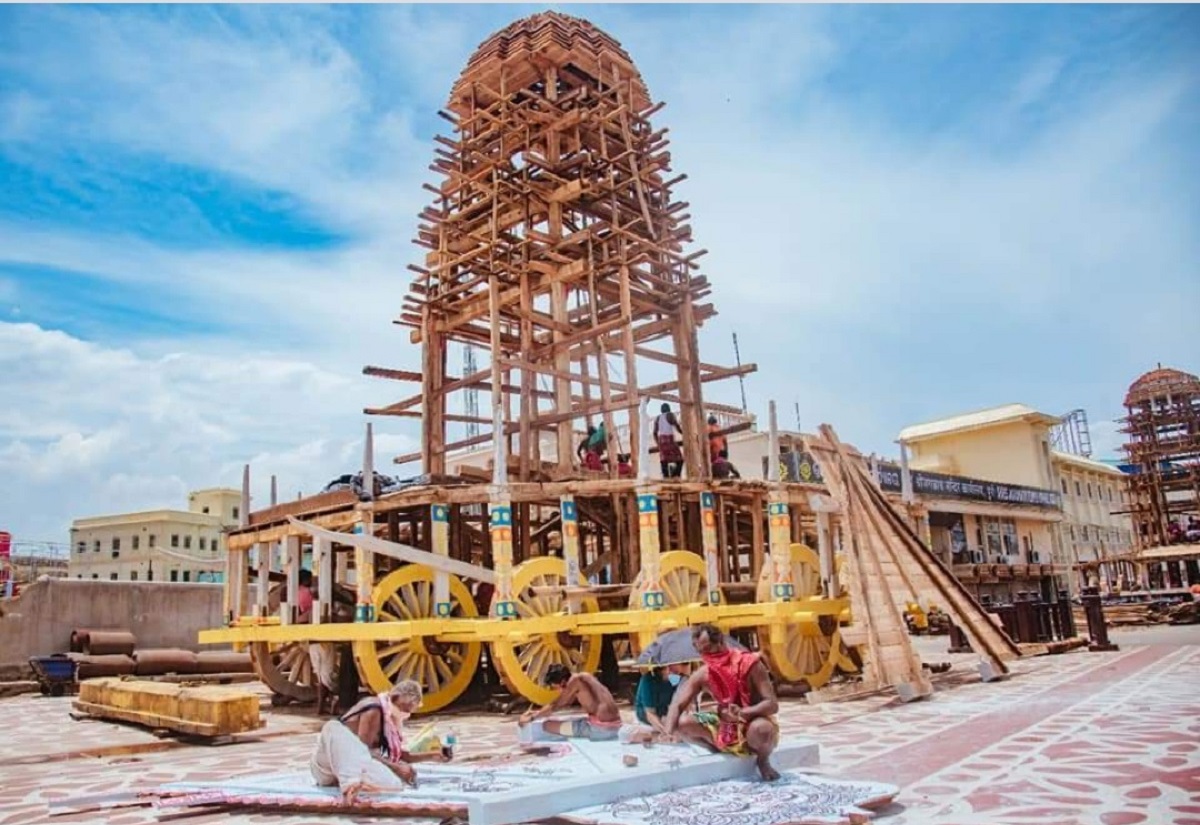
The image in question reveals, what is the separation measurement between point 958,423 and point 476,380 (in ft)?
121

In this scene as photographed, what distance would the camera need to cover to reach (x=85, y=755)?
9.92 meters

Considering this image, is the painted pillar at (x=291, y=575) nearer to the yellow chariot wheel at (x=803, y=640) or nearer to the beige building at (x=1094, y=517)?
the yellow chariot wheel at (x=803, y=640)

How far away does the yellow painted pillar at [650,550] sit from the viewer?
12344mm

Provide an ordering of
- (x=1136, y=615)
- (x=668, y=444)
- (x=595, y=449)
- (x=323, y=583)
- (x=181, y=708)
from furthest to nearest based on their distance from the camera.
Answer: (x=1136, y=615) < (x=595, y=449) < (x=668, y=444) < (x=323, y=583) < (x=181, y=708)

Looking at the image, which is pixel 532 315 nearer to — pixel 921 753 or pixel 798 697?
pixel 798 697

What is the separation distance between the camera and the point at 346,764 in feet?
21.0

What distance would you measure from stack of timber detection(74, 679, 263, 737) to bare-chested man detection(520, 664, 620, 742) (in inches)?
150

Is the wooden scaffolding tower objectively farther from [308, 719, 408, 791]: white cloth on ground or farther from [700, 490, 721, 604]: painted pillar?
[308, 719, 408, 791]: white cloth on ground

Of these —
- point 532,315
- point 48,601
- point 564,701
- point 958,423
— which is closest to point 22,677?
point 48,601

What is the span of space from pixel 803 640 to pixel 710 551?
6.23 ft

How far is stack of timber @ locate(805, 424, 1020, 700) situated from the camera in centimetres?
1184

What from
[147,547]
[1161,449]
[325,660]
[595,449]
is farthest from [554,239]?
[147,547]

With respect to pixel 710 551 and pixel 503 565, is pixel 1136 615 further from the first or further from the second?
pixel 503 565

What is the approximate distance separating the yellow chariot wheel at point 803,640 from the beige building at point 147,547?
50.9 m
